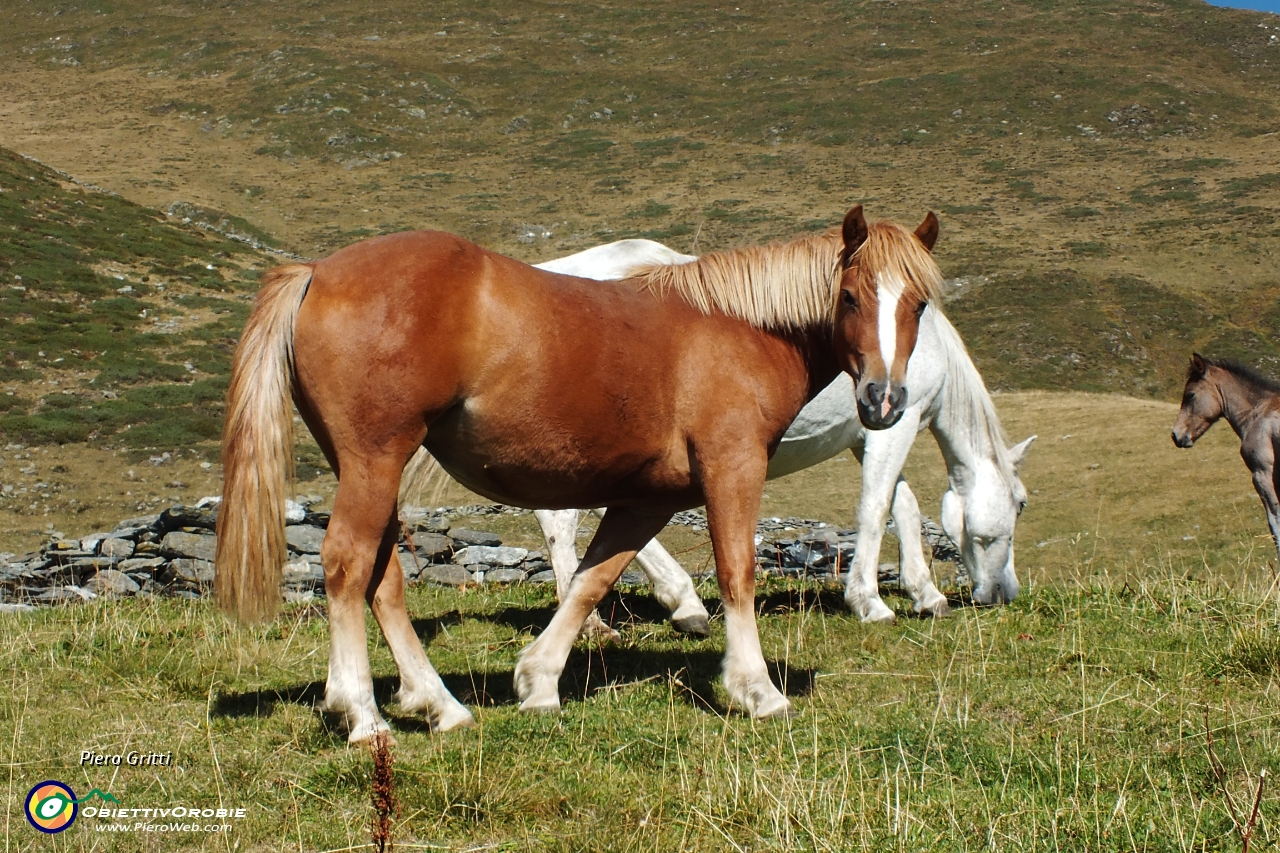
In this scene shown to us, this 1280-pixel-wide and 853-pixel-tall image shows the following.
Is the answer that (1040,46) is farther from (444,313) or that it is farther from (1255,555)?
(444,313)

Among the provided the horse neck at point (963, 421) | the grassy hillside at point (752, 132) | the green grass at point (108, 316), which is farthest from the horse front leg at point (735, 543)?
the grassy hillside at point (752, 132)

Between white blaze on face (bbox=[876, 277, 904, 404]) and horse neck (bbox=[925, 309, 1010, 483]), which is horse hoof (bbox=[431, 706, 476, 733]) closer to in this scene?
white blaze on face (bbox=[876, 277, 904, 404])

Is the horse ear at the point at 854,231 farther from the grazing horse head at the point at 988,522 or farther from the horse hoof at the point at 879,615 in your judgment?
the grazing horse head at the point at 988,522

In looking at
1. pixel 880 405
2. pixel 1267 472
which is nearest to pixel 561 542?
pixel 880 405

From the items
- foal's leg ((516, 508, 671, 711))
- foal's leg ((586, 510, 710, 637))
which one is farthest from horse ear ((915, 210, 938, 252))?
foal's leg ((586, 510, 710, 637))

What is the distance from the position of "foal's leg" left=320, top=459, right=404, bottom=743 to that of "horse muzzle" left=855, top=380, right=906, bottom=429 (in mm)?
2107

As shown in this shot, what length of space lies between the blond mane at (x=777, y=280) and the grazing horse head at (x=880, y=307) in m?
0.02

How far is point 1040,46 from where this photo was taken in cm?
9494

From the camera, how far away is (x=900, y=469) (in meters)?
7.67

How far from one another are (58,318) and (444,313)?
2924 centimetres

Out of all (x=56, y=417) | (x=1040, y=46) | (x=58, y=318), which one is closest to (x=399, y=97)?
(x=1040, y=46)

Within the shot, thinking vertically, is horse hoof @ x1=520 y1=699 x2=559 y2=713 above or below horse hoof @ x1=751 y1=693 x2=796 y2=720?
below

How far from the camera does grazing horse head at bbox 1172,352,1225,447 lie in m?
13.7

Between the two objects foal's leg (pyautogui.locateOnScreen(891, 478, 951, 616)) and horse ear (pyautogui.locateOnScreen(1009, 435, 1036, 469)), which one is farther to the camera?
horse ear (pyautogui.locateOnScreen(1009, 435, 1036, 469))
